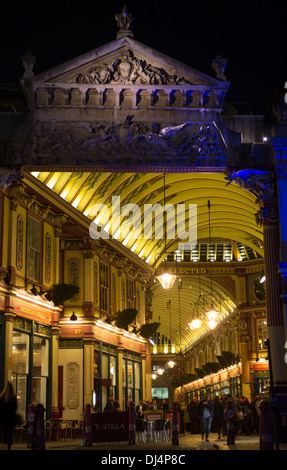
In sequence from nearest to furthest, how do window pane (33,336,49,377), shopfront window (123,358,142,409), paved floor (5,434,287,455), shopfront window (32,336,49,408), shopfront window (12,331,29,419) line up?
paved floor (5,434,287,455), shopfront window (12,331,29,419), shopfront window (32,336,49,408), window pane (33,336,49,377), shopfront window (123,358,142,409)

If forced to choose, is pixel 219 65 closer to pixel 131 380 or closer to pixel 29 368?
pixel 29 368

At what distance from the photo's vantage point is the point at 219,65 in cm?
2023

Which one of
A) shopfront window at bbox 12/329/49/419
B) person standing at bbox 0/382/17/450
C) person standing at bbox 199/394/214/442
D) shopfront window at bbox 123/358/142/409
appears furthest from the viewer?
shopfront window at bbox 123/358/142/409

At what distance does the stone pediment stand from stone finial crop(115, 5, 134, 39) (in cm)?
25

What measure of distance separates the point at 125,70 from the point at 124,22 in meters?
1.32

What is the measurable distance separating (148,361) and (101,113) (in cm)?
2176

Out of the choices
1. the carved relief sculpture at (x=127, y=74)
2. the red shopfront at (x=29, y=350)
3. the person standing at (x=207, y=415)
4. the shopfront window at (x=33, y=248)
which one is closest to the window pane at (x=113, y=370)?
the red shopfront at (x=29, y=350)

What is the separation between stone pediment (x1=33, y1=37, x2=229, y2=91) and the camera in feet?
65.1

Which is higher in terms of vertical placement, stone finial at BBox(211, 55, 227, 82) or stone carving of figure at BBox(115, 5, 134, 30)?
stone carving of figure at BBox(115, 5, 134, 30)

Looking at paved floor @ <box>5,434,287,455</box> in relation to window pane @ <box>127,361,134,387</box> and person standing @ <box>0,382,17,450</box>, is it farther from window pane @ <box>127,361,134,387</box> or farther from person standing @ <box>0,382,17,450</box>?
window pane @ <box>127,361,134,387</box>

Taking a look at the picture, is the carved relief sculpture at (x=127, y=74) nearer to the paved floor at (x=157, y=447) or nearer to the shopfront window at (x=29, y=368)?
the shopfront window at (x=29, y=368)

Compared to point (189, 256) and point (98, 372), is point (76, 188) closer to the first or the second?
point (98, 372)

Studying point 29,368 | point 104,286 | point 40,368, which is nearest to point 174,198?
point 104,286

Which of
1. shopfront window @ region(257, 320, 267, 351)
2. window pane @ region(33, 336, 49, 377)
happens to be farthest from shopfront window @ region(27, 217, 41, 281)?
shopfront window @ region(257, 320, 267, 351)
